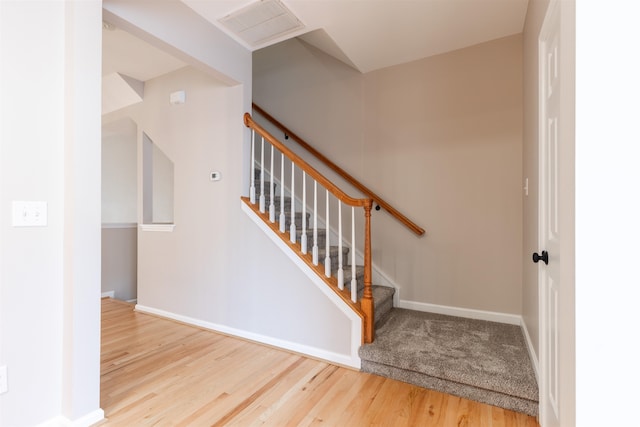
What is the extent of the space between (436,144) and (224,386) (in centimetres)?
266

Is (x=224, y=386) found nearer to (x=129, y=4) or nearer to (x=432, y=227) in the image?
(x=432, y=227)

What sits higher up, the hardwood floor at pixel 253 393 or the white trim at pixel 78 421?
the white trim at pixel 78 421

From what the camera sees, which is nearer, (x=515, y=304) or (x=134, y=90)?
(x=515, y=304)

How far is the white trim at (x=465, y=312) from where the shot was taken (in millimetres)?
2664

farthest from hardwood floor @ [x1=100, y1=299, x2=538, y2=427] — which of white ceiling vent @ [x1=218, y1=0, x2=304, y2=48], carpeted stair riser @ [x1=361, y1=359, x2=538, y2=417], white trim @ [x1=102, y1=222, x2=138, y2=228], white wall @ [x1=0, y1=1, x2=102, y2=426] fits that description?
white ceiling vent @ [x1=218, y1=0, x2=304, y2=48]

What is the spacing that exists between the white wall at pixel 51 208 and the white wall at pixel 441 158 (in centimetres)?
233

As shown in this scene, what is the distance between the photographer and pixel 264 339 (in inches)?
105


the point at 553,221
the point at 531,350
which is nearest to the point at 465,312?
the point at 531,350

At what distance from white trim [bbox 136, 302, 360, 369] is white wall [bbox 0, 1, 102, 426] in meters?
1.25

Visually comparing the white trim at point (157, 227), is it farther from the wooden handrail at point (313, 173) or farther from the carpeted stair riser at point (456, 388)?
the carpeted stair riser at point (456, 388)

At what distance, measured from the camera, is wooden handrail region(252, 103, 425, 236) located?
2.99 m
